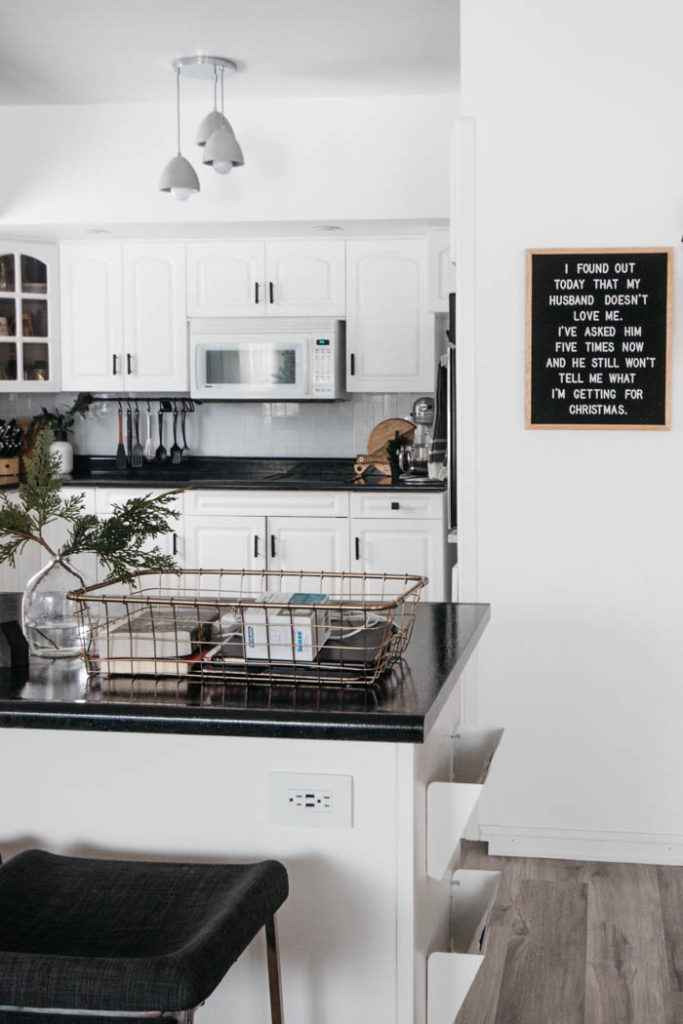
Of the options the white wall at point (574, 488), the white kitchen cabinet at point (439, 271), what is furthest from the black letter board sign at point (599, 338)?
the white kitchen cabinet at point (439, 271)

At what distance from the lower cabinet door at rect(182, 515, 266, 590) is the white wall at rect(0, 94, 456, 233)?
4.52 ft

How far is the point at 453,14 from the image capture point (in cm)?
405

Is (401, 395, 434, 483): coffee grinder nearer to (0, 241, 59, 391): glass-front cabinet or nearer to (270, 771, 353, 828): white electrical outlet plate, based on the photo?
(0, 241, 59, 391): glass-front cabinet

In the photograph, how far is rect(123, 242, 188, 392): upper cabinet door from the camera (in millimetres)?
5637

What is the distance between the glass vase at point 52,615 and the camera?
193 centimetres

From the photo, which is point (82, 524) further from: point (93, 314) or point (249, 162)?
point (93, 314)

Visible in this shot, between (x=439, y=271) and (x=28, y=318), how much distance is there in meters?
2.04

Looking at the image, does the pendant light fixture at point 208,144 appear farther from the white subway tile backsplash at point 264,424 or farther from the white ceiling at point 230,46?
the white subway tile backsplash at point 264,424

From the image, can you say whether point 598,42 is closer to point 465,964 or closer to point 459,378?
point 459,378

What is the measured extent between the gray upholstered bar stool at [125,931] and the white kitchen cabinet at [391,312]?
13.3 feet

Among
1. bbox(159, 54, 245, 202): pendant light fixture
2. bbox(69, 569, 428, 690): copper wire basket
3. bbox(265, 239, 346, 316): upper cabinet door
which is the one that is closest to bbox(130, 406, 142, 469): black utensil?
bbox(265, 239, 346, 316): upper cabinet door

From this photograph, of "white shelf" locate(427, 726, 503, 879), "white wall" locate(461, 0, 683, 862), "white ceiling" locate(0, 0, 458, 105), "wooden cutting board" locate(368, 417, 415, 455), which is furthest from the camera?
"wooden cutting board" locate(368, 417, 415, 455)

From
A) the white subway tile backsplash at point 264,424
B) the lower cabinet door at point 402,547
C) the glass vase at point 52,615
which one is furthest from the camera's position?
the white subway tile backsplash at point 264,424

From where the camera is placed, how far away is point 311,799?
1744 mm
